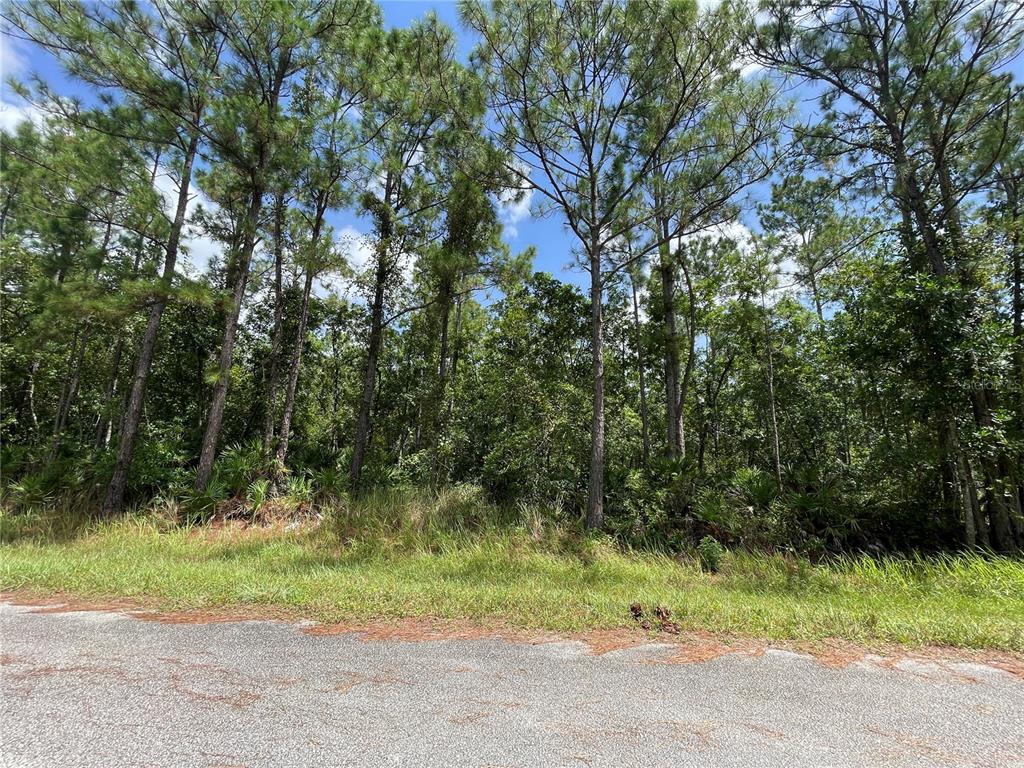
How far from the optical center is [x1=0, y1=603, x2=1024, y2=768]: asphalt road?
84.9 inches

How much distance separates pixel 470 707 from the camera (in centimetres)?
259

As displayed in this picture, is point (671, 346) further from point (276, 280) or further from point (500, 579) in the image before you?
point (276, 280)

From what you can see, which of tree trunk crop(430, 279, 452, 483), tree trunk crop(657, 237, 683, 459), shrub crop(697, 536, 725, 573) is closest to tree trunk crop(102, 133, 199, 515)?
tree trunk crop(430, 279, 452, 483)

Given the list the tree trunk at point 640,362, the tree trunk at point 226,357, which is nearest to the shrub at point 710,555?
the tree trunk at point 640,362

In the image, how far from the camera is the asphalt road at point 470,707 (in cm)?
216

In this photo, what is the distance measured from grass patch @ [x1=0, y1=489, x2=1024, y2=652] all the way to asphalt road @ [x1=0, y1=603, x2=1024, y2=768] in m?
0.72

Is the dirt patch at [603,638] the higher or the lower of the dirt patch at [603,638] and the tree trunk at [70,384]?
the lower

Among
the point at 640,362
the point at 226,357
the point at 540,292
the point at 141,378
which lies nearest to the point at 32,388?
the point at 141,378

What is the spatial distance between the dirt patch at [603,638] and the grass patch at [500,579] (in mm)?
146

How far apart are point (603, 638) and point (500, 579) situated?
2.20m

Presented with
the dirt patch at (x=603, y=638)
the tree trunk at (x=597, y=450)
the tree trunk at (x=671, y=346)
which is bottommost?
the dirt patch at (x=603, y=638)

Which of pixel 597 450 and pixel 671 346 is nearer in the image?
pixel 597 450

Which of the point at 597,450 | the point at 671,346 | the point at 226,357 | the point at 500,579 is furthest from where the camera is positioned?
the point at 671,346

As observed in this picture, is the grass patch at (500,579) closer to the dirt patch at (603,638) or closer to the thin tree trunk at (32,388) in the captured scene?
the dirt patch at (603,638)
